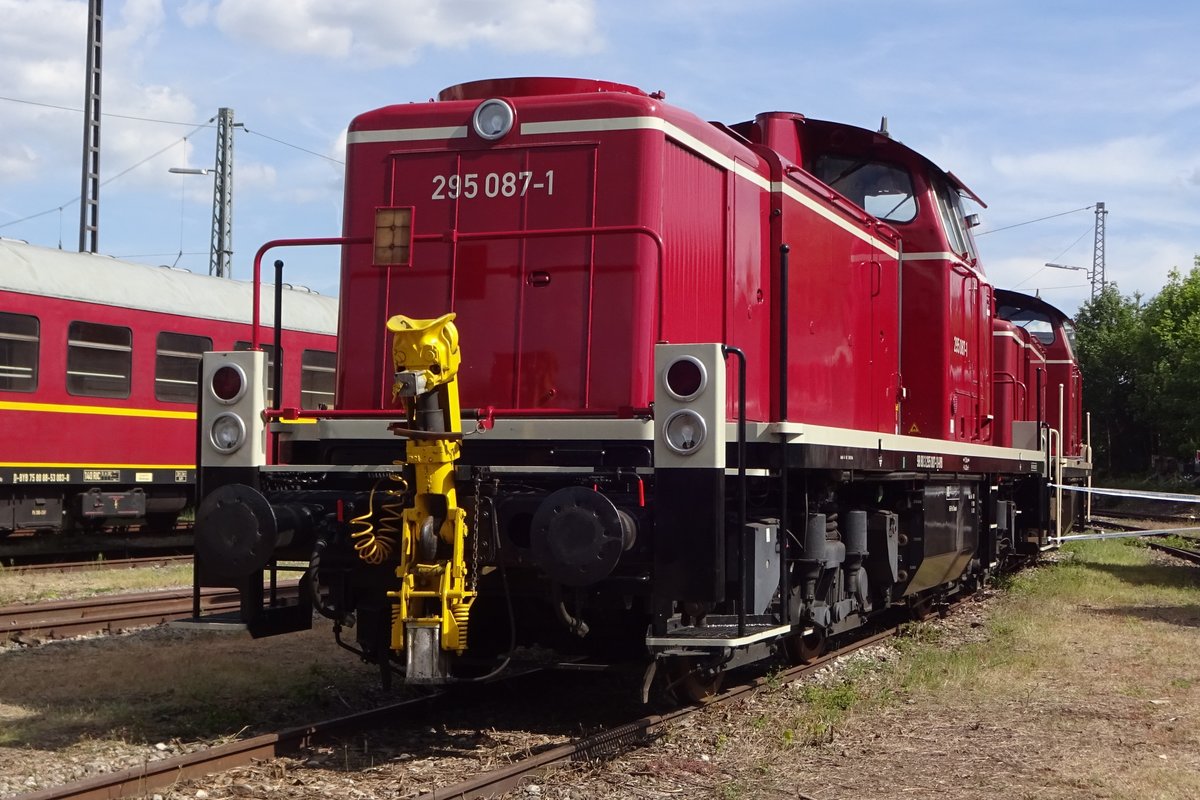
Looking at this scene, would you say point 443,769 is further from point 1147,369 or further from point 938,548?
point 1147,369

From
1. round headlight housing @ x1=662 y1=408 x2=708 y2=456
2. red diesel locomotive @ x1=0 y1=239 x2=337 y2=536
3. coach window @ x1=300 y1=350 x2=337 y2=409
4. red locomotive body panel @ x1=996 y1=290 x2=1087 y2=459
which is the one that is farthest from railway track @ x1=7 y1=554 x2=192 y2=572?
red locomotive body panel @ x1=996 y1=290 x2=1087 y2=459

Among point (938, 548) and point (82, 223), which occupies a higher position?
point (82, 223)

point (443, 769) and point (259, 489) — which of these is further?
point (259, 489)

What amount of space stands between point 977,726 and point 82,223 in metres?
15.5

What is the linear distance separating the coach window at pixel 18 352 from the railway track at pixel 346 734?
878 centimetres

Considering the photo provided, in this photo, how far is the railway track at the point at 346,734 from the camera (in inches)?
204

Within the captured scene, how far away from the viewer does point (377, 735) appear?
21.2 ft

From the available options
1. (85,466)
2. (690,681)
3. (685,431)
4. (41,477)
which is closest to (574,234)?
(685,431)

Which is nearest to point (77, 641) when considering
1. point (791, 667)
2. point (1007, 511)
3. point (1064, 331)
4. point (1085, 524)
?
point (791, 667)

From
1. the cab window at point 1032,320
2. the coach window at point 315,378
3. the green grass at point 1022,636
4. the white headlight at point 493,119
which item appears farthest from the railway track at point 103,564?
the cab window at point 1032,320

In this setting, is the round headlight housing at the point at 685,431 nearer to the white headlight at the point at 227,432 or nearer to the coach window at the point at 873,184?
the white headlight at the point at 227,432

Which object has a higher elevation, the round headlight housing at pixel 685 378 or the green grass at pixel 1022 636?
the round headlight housing at pixel 685 378

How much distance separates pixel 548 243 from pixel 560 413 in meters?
0.96

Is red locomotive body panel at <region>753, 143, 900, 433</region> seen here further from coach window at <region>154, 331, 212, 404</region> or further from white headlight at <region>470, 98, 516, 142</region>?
coach window at <region>154, 331, 212, 404</region>
